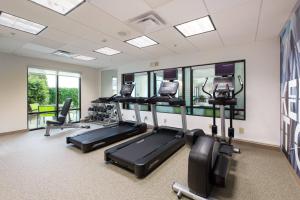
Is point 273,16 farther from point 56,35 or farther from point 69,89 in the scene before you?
point 69,89

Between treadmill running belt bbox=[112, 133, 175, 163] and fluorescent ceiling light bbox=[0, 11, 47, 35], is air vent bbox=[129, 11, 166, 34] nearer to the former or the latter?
fluorescent ceiling light bbox=[0, 11, 47, 35]

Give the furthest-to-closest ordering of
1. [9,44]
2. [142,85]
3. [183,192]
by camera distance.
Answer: [142,85] → [9,44] → [183,192]

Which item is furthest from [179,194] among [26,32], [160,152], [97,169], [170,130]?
[26,32]

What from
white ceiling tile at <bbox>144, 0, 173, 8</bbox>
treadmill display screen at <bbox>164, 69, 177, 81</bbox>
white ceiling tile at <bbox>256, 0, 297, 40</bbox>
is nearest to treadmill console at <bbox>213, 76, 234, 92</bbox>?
white ceiling tile at <bbox>256, 0, 297, 40</bbox>

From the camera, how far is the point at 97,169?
256 centimetres

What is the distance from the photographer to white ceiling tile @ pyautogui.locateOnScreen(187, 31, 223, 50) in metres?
3.31

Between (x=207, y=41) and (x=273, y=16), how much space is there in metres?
1.34

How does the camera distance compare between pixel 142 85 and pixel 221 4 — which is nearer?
pixel 221 4

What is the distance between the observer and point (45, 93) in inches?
223

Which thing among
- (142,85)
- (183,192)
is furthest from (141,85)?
(183,192)

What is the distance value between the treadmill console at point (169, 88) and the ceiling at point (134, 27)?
1040 millimetres

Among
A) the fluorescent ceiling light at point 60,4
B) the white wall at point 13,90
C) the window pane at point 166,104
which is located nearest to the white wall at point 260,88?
the window pane at point 166,104

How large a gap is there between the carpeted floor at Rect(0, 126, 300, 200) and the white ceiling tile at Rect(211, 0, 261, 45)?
2.55 meters

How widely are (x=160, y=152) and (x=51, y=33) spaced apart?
11.0 feet
